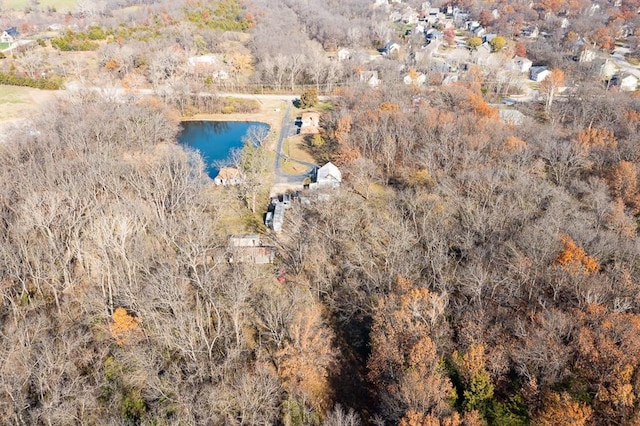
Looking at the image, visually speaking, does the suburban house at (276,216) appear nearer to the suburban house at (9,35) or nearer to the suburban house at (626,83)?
the suburban house at (626,83)

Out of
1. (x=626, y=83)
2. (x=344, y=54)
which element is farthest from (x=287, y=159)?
(x=626, y=83)

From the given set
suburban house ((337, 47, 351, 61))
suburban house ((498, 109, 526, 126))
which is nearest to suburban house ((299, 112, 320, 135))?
suburban house ((498, 109, 526, 126))

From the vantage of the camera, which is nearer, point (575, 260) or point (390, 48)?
point (575, 260)

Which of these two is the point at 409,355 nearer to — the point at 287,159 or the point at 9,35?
the point at 287,159

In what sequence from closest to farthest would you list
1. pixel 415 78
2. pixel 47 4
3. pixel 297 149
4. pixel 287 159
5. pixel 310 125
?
pixel 287 159 < pixel 297 149 < pixel 310 125 < pixel 415 78 < pixel 47 4

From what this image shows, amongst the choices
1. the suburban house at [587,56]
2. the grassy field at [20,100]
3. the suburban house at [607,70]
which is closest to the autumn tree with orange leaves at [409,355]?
the grassy field at [20,100]
